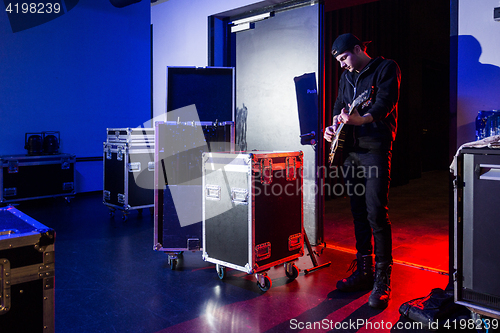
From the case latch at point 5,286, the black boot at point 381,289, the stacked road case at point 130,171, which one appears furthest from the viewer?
the stacked road case at point 130,171

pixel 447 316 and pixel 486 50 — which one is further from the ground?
pixel 486 50

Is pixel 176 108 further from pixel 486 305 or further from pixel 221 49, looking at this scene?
pixel 486 305

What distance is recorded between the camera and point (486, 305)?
185cm

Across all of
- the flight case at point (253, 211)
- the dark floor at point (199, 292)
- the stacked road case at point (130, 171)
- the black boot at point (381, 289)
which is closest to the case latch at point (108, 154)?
the stacked road case at point (130, 171)

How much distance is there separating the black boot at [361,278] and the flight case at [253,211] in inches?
16.1

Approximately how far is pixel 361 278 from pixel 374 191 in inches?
24.5

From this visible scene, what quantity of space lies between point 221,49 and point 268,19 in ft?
2.30

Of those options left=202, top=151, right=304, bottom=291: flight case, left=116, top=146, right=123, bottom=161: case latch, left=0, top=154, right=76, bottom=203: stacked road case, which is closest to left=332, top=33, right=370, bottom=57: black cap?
left=202, top=151, right=304, bottom=291: flight case

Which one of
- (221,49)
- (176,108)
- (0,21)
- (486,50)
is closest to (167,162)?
(176,108)

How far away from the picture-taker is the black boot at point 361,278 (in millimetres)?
2518

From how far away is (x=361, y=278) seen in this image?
254 centimetres

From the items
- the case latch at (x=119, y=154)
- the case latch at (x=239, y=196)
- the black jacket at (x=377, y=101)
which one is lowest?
the case latch at (x=239, y=196)

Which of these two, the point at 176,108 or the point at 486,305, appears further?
the point at 176,108

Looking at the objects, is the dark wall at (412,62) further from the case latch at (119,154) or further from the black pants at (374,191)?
the black pants at (374,191)
